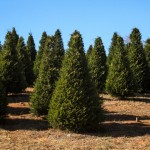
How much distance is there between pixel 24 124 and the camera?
1717cm

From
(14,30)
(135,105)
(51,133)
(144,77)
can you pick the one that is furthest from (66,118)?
(14,30)

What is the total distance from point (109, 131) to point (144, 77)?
1356 centimetres

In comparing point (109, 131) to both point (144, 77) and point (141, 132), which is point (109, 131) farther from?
point (144, 77)

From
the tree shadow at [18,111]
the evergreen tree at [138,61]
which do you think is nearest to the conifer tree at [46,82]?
the tree shadow at [18,111]

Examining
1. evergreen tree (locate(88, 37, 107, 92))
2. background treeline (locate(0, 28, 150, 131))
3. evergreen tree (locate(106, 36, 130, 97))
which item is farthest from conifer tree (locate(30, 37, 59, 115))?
evergreen tree (locate(88, 37, 107, 92))

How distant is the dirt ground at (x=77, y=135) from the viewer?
520 inches

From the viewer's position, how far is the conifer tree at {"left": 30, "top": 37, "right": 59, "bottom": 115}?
18.3m

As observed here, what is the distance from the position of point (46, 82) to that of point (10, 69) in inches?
260

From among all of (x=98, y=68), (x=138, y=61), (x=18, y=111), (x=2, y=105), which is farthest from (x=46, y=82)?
(x=138, y=61)

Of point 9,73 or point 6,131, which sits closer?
point 6,131

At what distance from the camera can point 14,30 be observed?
132 feet

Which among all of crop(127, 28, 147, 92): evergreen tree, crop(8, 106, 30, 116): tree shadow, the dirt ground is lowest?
the dirt ground

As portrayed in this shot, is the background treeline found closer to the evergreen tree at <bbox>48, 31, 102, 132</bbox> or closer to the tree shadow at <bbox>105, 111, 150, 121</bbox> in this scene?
the evergreen tree at <bbox>48, 31, 102, 132</bbox>

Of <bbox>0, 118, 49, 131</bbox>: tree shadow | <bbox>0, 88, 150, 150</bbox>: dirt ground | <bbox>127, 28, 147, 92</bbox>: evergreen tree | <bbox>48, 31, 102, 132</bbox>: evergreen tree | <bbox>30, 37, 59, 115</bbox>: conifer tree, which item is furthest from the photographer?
<bbox>127, 28, 147, 92</bbox>: evergreen tree
